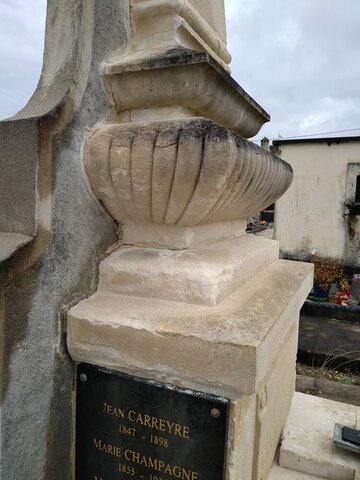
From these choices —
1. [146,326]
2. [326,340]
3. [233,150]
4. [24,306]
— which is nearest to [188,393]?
[146,326]

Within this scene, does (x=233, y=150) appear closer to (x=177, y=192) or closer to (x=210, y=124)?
(x=210, y=124)

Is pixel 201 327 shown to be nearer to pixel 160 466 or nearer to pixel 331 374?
pixel 160 466

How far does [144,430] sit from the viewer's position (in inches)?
45.7

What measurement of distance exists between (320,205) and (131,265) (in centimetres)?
898

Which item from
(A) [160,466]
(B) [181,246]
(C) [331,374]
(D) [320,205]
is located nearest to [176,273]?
(B) [181,246]

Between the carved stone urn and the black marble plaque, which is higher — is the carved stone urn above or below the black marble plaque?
above

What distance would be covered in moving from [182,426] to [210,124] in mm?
966

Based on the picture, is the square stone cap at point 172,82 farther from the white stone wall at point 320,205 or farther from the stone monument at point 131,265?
the white stone wall at point 320,205

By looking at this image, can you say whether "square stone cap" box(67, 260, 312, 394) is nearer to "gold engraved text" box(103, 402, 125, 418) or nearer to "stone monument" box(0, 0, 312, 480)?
"stone monument" box(0, 0, 312, 480)

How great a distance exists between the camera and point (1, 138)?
1.13 meters

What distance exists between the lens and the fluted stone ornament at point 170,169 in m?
1.10

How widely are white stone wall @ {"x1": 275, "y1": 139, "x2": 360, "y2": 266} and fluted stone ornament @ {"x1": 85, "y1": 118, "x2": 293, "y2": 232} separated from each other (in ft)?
28.2

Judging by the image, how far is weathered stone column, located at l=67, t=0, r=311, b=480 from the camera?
1052mm

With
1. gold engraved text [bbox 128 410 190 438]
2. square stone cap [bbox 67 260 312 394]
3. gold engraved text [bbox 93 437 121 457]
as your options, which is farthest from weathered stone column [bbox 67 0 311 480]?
gold engraved text [bbox 93 437 121 457]
